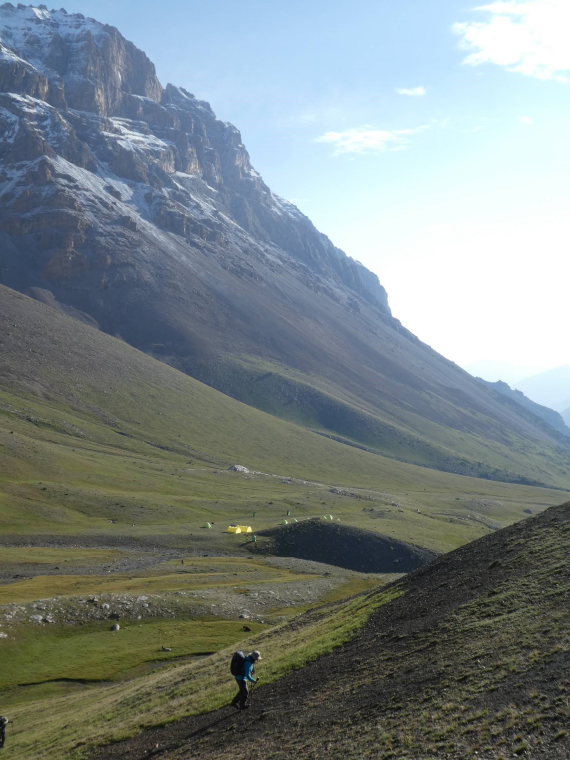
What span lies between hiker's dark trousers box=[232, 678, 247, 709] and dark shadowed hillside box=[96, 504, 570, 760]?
2.59ft

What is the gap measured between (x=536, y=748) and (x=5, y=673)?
4748 cm

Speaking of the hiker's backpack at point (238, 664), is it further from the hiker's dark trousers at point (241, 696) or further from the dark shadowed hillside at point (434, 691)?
the dark shadowed hillside at point (434, 691)

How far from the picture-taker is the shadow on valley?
129500 millimetres

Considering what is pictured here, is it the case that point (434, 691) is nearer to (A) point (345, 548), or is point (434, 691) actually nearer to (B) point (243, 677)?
(B) point (243, 677)

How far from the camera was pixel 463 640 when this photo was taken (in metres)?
33.1

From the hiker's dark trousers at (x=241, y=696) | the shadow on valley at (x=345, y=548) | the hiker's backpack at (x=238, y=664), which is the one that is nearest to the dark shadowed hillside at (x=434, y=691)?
the hiker's dark trousers at (x=241, y=696)

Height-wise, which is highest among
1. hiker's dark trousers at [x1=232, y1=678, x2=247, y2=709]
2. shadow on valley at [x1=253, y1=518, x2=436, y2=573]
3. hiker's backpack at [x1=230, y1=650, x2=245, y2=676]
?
hiker's backpack at [x1=230, y1=650, x2=245, y2=676]

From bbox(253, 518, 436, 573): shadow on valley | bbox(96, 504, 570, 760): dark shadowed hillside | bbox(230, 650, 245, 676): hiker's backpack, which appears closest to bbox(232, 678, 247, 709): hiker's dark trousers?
bbox(230, 650, 245, 676): hiker's backpack

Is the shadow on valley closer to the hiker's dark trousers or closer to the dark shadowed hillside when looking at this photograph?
the dark shadowed hillside

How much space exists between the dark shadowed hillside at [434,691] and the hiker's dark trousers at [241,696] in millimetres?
789

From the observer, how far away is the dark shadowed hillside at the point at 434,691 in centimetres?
2372

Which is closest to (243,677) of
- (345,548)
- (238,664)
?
(238,664)

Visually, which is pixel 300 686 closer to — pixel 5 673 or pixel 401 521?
pixel 5 673

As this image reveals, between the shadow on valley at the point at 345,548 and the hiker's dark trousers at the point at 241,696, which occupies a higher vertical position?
the hiker's dark trousers at the point at 241,696
